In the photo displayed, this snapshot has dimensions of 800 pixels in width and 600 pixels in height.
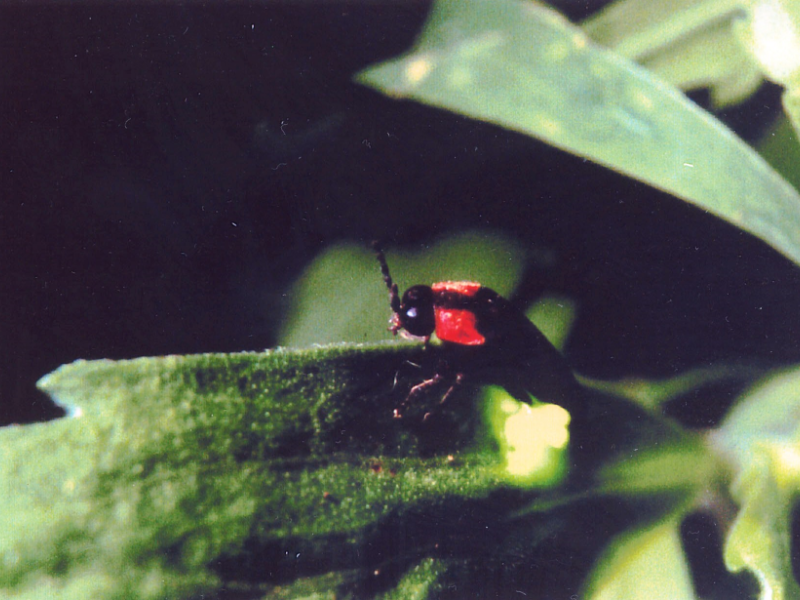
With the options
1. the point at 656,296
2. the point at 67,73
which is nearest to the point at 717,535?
the point at 656,296

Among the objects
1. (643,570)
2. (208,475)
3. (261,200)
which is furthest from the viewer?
(261,200)

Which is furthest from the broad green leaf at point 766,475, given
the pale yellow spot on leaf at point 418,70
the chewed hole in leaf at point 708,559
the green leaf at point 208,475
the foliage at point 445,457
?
the pale yellow spot on leaf at point 418,70

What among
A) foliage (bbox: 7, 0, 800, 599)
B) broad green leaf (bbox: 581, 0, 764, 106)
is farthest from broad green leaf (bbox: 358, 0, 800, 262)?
broad green leaf (bbox: 581, 0, 764, 106)

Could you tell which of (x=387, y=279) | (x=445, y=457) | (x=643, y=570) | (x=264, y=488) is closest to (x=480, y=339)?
(x=387, y=279)

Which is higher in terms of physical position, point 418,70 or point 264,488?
point 418,70

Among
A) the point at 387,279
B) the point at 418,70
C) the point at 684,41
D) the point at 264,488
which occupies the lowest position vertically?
the point at 264,488

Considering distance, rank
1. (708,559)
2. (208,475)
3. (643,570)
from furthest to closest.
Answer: (708,559) → (643,570) → (208,475)

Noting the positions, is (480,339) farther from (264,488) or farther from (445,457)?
(264,488)

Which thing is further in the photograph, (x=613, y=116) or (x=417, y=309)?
(x=417, y=309)
